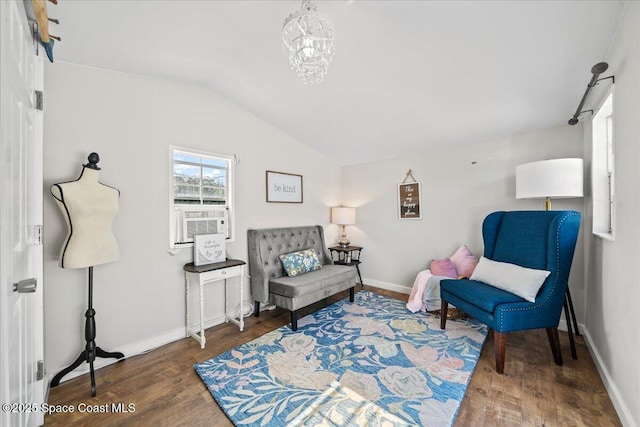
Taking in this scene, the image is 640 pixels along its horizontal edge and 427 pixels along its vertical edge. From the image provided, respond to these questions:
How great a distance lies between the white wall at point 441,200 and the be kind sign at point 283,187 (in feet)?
3.74

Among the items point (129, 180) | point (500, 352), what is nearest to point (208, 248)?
point (129, 180)

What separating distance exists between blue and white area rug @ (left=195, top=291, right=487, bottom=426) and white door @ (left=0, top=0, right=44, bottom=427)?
976mm

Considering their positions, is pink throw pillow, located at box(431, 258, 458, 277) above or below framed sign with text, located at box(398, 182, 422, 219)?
below

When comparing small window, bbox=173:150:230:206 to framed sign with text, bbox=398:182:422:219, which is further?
framed sign with text, bbox=398:182:422:219

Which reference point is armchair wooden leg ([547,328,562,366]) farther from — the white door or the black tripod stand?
the black tripod stand

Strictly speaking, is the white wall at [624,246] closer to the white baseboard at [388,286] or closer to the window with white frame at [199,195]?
the white baseboard at [388,286]

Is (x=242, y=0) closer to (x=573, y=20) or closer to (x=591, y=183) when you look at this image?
(x=573, y=20)

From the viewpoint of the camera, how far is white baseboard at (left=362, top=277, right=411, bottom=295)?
3799mm

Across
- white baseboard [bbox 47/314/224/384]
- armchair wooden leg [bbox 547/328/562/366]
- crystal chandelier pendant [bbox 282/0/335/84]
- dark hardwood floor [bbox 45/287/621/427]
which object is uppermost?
crystal chandelier pendant [bbox 282/0/335/84]

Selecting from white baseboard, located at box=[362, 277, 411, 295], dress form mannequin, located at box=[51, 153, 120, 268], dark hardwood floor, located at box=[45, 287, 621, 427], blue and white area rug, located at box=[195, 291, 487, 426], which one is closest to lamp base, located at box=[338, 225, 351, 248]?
white baseboard, located at box=[362, 277, 411, 295]

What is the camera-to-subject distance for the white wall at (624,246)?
52.4 inches

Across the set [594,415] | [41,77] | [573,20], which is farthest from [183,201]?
[594,415]

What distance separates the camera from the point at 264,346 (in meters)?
2.34

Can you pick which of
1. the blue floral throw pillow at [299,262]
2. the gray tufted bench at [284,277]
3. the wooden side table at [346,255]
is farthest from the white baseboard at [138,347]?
the wooden side table at [346,255]
